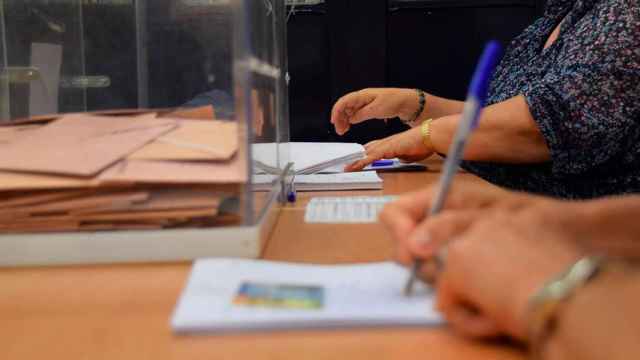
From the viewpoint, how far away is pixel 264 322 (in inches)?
21.1

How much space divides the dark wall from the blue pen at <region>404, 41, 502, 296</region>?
2.63 metres

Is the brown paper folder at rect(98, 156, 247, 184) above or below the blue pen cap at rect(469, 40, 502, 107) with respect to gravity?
below

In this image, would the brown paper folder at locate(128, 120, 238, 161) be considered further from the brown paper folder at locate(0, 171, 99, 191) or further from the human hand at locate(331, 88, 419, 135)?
the human hand at locate(331, 88, 419, 135)

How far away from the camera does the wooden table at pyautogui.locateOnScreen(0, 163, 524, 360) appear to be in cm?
50

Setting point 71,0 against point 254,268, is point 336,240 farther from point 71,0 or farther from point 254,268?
point 71,0

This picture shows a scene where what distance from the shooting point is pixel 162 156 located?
2.52 ft

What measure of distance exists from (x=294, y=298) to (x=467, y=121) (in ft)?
0.66

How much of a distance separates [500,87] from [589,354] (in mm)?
1331

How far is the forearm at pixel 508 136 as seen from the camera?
53.5 inches

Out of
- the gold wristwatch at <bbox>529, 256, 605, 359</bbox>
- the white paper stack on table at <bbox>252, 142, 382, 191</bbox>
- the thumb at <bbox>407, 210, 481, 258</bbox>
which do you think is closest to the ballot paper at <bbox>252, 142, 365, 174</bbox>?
the white paper stack on table at <bbox>252, 142, 382, 191</bbox>

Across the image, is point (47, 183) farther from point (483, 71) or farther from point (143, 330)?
point (483, 71)

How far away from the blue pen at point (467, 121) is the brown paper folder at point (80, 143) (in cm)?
38

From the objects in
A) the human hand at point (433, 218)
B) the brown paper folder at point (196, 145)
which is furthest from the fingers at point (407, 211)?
the brown paper folder at point (196, 145)

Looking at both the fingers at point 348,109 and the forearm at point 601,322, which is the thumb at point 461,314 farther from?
the fingers at point 348,109
